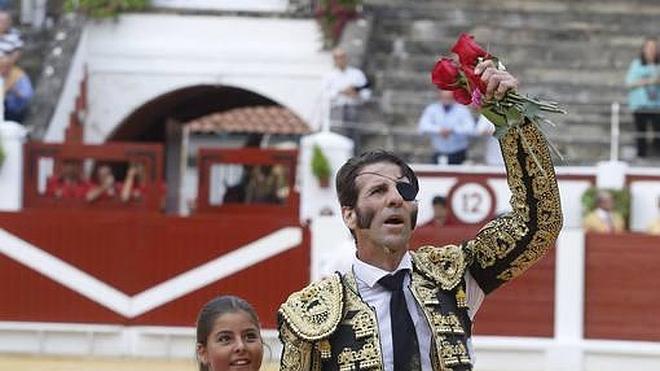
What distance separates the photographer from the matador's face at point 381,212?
3.81 metres

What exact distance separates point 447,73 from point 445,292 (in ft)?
1.40

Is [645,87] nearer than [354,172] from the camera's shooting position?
No

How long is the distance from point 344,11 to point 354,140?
6.55 feet

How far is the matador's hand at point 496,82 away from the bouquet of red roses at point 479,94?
11 mm

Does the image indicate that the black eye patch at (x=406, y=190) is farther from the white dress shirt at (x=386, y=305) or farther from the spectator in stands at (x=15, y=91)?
the spectator in stands at (x=15, y=91)

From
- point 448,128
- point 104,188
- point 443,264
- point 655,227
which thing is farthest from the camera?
point 104,188

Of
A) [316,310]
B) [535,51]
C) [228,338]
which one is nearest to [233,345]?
[228,338]

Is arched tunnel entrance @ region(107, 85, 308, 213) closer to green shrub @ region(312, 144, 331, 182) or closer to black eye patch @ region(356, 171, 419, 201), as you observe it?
green shrub @ region(312, 144, 331, 182)

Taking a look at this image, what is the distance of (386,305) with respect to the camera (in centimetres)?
393

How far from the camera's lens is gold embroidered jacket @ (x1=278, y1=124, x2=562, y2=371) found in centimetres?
388

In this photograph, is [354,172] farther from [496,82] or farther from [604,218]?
[604,218]

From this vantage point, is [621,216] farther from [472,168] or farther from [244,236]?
[244,236]

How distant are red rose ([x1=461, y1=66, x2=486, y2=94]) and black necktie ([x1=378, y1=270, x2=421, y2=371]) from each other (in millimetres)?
389

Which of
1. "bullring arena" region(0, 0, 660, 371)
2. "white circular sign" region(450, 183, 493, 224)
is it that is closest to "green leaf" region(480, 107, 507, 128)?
"bullring arena" region(0, 0, 660, 371)
